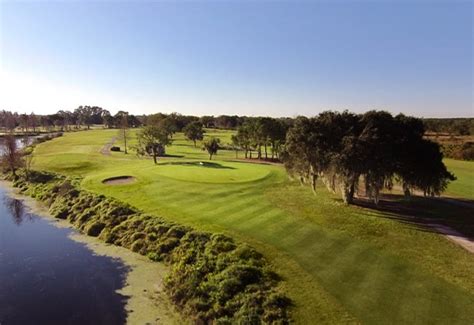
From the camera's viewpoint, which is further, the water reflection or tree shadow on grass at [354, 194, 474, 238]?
the water reflection

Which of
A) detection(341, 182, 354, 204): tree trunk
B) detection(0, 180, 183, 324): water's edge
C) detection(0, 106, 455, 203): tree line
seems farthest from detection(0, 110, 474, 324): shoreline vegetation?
detection(0, 106, 455, 203): tree line

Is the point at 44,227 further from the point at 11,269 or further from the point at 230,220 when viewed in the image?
the point at 230,220

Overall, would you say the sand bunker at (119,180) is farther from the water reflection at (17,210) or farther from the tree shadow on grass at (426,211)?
the tree shadow on grass at (426,211)

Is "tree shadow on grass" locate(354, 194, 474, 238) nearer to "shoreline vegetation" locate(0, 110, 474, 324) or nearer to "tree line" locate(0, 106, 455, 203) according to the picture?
"shoreline vegetation" locate(0, 110, 474, 324)

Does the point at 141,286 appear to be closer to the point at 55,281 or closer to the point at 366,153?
the point at 55,281

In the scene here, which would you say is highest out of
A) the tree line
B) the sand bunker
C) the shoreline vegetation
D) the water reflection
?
the tree line

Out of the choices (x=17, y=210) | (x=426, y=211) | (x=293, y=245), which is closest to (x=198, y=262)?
(x=293, y=245)
